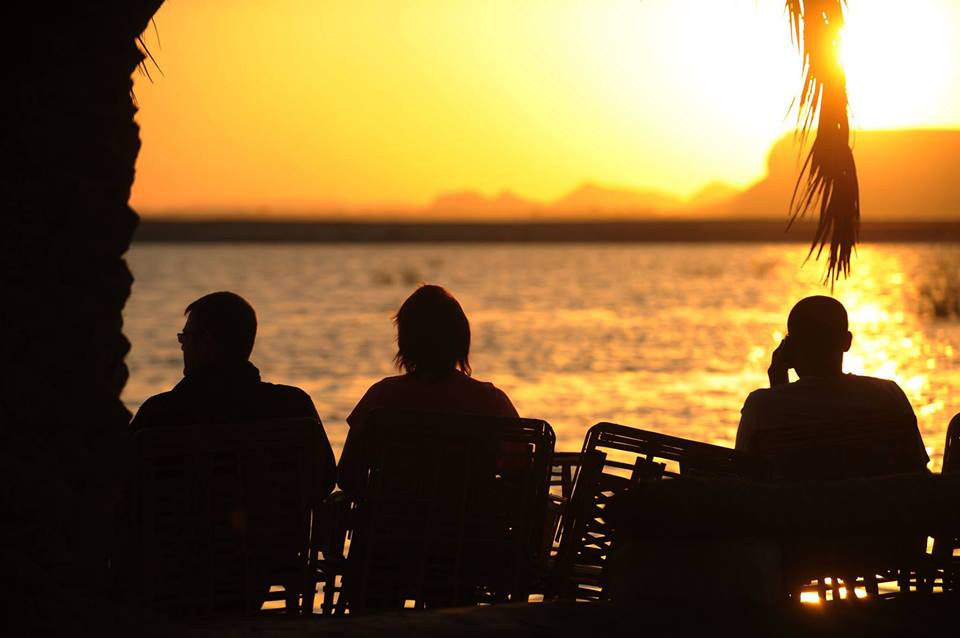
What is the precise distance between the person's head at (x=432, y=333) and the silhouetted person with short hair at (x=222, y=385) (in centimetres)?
46

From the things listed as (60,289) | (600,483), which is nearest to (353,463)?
(600,483)

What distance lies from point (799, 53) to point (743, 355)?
23607 mm

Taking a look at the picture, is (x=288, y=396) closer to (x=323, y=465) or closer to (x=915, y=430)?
(x=323, y=465)

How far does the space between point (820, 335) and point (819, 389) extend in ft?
0.60

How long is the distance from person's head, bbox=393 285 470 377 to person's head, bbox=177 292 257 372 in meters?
0.57

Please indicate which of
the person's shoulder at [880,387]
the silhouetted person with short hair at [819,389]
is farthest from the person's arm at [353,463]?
the person's shoulder at [880,387]

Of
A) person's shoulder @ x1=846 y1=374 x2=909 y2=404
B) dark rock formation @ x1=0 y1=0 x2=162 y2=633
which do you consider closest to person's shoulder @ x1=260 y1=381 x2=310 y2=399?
dark rock formation @ x1=0 y1=0 x2=162 y2=633

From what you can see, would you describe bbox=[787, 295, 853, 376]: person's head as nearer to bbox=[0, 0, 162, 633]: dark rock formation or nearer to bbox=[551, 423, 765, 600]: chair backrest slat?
bbox=[551, 423, 765, 600]: chair backrest slat

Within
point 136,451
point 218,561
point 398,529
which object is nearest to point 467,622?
point 398,529

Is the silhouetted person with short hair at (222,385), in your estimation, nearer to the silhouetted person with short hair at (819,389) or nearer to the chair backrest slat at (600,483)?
the chair backrest slat at (600,483)

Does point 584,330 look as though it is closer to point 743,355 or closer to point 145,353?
point 743,355

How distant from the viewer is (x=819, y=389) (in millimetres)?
4820

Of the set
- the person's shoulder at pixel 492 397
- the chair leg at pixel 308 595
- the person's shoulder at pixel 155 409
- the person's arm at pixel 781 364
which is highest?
the person's arm at pixel 781 364

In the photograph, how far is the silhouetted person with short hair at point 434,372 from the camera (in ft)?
16.1
